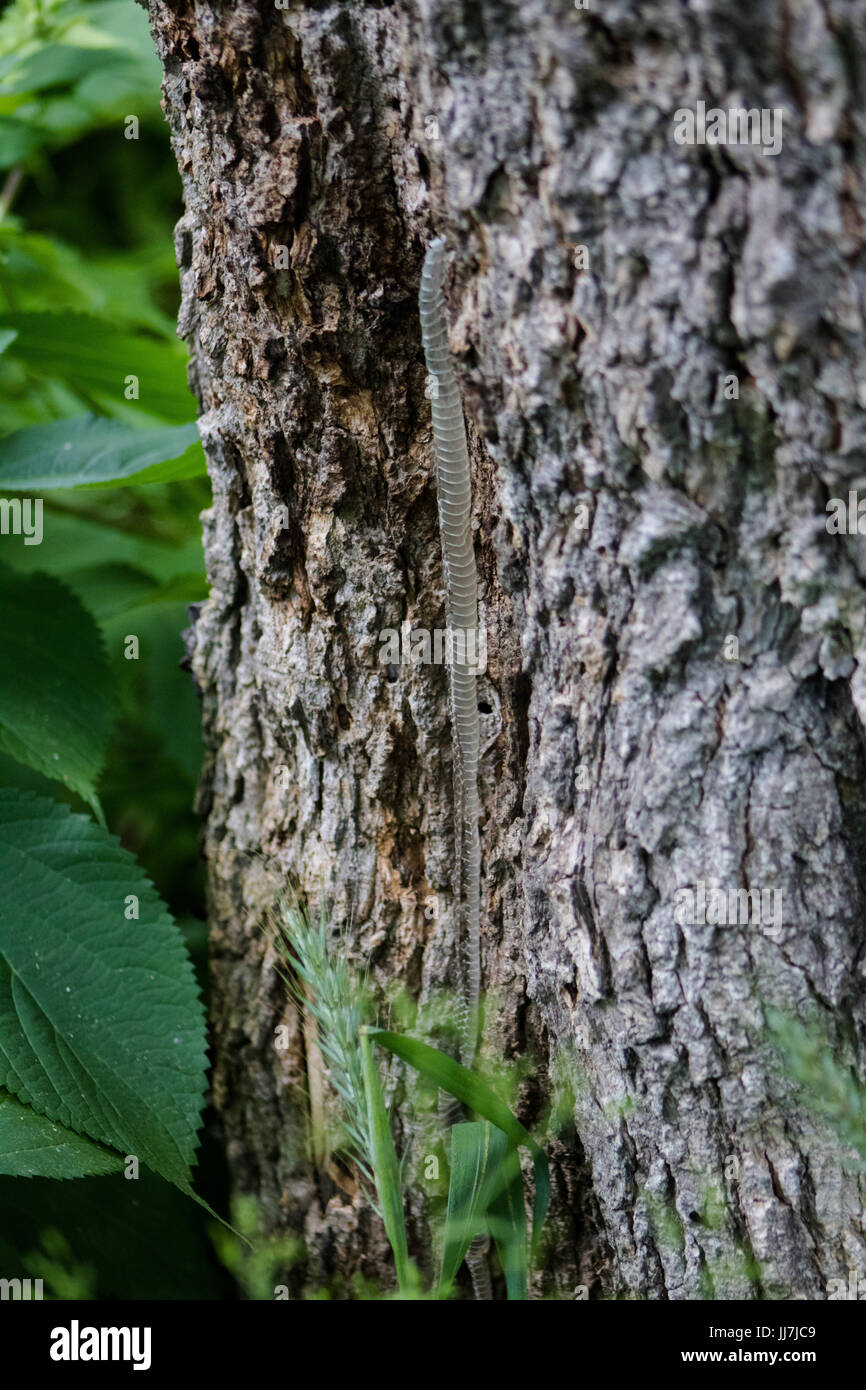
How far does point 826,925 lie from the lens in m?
0.90

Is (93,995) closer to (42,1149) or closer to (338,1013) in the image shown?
(42,1149)

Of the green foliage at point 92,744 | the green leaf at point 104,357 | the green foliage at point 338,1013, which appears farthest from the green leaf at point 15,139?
the green foliage at point 338,1013

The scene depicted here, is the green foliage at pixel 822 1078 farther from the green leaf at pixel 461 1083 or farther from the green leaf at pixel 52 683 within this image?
the green leaf at pixel 52 683

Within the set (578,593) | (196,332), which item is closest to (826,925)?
(578,593)

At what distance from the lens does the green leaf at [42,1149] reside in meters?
1.10

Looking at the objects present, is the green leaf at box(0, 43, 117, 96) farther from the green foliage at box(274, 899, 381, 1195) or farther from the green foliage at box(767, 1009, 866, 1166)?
the green foliage at box(767, 1009, 866, 1166)

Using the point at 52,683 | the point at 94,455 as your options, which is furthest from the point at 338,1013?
the point at 94,455

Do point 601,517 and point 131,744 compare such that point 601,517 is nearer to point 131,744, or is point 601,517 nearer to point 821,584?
point 821,584

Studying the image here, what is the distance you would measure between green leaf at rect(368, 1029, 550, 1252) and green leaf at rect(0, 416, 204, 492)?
2.50ft

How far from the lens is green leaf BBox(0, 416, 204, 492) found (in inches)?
51.8

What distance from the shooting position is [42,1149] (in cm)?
112

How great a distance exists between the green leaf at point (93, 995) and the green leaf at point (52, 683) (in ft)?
0.20

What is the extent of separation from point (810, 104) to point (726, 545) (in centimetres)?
30

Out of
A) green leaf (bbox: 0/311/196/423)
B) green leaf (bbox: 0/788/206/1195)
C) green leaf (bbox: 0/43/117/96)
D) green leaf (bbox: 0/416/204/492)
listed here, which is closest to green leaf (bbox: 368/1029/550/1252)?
green leaf (bbox: 0/788/206/1195)
